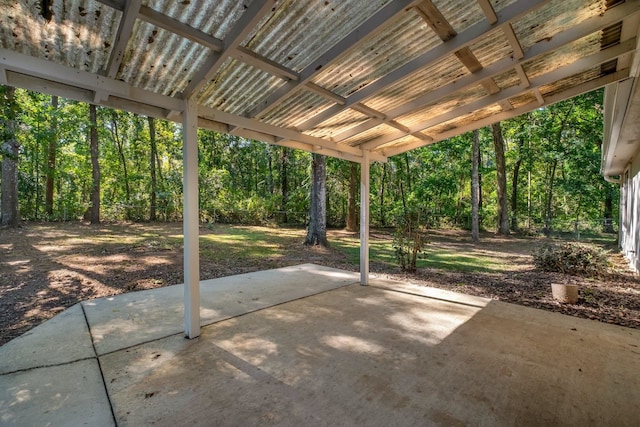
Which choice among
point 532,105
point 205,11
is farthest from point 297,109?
point 532,105

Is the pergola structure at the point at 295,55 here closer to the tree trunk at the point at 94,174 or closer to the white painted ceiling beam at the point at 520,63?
the white painted ceiling beam at the point at 520,63

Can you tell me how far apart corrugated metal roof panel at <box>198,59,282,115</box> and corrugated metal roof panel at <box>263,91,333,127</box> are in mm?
305

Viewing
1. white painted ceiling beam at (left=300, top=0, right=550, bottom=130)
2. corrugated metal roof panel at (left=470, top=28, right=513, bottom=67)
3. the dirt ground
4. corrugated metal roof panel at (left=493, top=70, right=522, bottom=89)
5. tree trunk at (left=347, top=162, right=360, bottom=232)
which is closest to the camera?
white painted ceiling beam at (left=300, top=0, right=550, bottom=130)

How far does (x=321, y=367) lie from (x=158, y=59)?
281cm

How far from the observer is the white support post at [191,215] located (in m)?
2.96

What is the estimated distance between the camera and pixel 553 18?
7.68 feet

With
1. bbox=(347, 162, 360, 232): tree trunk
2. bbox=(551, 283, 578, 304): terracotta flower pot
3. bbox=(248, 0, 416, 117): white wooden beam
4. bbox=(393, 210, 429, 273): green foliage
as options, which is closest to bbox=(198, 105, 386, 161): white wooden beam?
bbox=(248, 0, 416, 117): white wooden beam

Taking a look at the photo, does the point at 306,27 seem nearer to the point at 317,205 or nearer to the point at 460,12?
the point at 460,12

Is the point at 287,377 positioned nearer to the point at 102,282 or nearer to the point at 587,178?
the point at 102,282

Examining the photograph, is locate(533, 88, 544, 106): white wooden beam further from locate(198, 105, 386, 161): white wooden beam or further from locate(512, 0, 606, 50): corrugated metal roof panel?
locate(198, 105, 386, 161): white wooden beam

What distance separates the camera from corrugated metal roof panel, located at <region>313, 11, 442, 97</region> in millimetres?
2338

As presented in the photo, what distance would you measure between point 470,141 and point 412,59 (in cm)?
→ 1423

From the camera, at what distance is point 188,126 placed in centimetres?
296

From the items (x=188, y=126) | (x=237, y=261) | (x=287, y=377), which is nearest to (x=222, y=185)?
(x=237, y=261)
